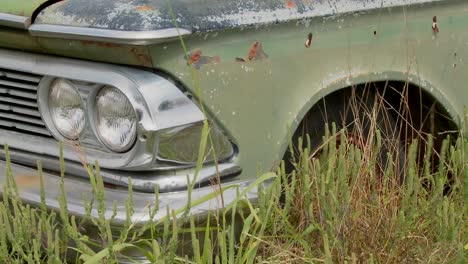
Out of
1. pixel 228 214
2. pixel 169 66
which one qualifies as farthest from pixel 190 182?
pixel 169 66

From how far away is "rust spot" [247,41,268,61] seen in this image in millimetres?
2588

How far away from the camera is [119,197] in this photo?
2.45 m

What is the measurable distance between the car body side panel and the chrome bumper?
0.54ft

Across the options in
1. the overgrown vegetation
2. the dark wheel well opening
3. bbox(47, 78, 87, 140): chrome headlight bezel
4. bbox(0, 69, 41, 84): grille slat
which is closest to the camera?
the overgrown vegetation

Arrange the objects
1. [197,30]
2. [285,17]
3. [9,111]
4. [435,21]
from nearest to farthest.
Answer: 1. [197,30]
2. [285,17]
3. [9,111]
4. [435,21]

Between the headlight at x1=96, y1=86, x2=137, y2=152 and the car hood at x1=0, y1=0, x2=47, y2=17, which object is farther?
the car hood at x1=0, y1=0, x2=47, y2=17

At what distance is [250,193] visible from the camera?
2521mm

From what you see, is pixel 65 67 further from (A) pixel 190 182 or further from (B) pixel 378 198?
(B) pixel 378 198

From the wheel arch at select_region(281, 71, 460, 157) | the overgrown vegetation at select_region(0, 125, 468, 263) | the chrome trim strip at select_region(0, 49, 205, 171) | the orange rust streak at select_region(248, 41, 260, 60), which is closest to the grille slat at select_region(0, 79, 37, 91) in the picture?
the chrome trim strip at select_region(0, 49, 205, 171)

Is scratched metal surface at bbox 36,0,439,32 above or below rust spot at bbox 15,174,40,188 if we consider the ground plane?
above

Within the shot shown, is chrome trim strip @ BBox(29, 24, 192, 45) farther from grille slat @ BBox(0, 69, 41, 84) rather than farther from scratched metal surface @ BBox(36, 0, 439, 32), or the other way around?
grille slat @ BBox(0, 69, 41, 84)

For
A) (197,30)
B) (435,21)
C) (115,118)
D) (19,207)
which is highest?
(435,21)

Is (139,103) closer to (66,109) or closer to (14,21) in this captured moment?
(66,109)

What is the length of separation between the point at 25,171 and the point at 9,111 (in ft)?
0.77
